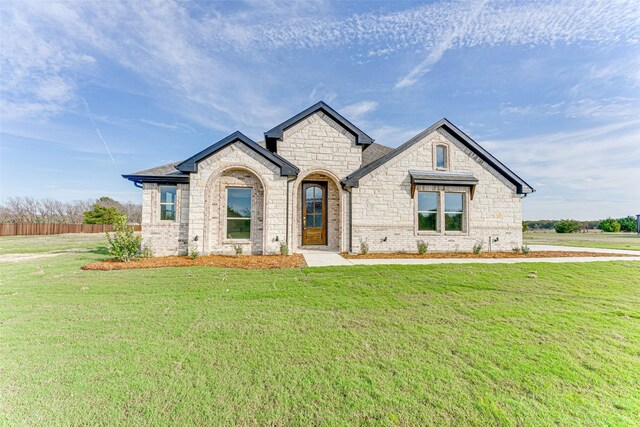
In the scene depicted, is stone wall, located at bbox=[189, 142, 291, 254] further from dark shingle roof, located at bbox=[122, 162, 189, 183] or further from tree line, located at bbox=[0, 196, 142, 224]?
tree line, located at bbox=[0, 196, 142, 224]

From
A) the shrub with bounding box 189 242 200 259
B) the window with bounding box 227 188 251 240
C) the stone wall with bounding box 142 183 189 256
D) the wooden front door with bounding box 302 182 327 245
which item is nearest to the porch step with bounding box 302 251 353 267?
the wooden front door with bounding box 302 182 327 245

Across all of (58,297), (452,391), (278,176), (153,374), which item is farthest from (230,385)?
(278,176)

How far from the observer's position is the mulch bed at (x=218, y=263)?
8.78 meters

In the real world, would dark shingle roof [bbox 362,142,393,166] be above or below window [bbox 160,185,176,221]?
above

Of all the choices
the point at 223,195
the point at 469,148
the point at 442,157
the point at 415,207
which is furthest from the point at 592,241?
the point at 223,195

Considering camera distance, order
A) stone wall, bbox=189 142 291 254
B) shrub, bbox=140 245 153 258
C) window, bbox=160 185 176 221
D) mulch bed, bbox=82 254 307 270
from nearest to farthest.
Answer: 1. mulch bed, bbox=82 254 307 270
2. shrub, bbox=140 245 153 258
3. stone wall, bbox=189 142 291 254
4. window, bbox=160 185 176 221

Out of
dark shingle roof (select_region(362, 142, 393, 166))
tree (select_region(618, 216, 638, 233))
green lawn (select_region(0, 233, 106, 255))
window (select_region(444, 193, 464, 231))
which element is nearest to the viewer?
window (select_region(444, 193, 464, 231))

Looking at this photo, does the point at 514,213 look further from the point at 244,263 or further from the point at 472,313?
the point at 244,263

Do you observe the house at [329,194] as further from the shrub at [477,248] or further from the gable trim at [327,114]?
the shrub at [477,248]

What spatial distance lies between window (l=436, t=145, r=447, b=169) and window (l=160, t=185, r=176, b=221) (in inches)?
480

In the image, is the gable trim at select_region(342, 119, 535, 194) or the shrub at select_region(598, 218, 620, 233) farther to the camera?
the shrub at select_region(598, 218, 620, 233)

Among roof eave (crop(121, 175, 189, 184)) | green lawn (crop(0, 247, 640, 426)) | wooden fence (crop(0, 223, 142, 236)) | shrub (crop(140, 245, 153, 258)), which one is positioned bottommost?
green lawn (crop(0, 247, 640, 426))

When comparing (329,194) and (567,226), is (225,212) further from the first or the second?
(567,226)

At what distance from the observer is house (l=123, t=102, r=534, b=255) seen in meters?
11.2
